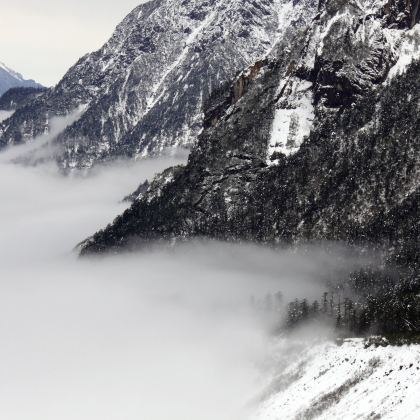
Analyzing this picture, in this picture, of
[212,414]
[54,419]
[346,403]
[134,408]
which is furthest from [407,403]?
[54,419]

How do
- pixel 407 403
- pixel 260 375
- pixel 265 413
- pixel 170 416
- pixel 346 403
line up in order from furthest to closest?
pixel 260 375 < pixel 170 416 < pixel 265 413 < pixel 346 403 < pixel 407 403

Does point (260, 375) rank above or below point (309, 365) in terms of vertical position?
below

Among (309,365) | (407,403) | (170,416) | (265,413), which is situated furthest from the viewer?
(170,416)

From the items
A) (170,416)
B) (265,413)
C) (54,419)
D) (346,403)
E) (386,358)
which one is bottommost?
(54,419)

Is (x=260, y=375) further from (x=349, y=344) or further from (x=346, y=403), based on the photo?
(x=346, y=403)

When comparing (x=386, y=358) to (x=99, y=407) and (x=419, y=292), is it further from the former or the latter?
(x=99, y=407)

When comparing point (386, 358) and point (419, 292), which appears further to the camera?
point (419, 292)

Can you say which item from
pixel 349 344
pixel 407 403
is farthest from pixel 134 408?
pixel 407 403
